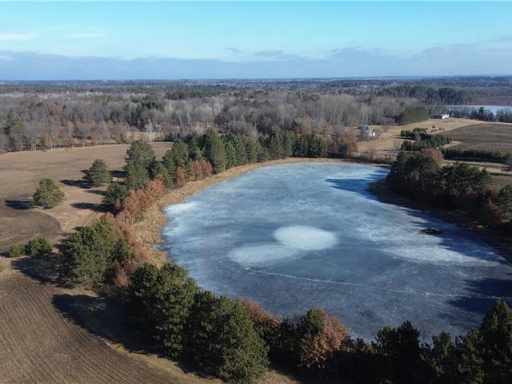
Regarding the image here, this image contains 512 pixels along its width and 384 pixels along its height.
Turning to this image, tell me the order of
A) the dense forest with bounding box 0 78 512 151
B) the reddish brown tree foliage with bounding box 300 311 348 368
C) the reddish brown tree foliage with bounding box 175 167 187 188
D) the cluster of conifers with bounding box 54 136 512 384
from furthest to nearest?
the dense forest with bounding box 0 78 512 151 < the reddish brown tree foliage with bounding box 175 167 187 188 < the reddish brown tree foliage with bounding box 300 311 348 368 < the cluster of conifers with bounding box 54 136 512 384

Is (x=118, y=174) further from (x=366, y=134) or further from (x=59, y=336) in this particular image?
(x=366, y=134)

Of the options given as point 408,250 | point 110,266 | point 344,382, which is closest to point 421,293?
point 408,250

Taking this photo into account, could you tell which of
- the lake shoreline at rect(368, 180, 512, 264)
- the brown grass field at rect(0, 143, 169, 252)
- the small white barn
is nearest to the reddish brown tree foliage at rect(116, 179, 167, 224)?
the brown grass field at rect(0, 143, 169, 252)

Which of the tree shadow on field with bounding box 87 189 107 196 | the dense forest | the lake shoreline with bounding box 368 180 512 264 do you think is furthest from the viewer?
the dense forest

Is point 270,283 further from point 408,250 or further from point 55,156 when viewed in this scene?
point 55,156

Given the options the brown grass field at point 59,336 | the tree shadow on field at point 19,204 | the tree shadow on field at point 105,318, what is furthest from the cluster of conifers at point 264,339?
the tree shadow on field at point 19,204

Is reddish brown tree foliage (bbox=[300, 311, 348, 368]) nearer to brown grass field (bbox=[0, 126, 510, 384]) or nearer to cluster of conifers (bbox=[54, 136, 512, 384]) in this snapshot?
cluster of conifers (bbox=[54, 136, 512, 384])
